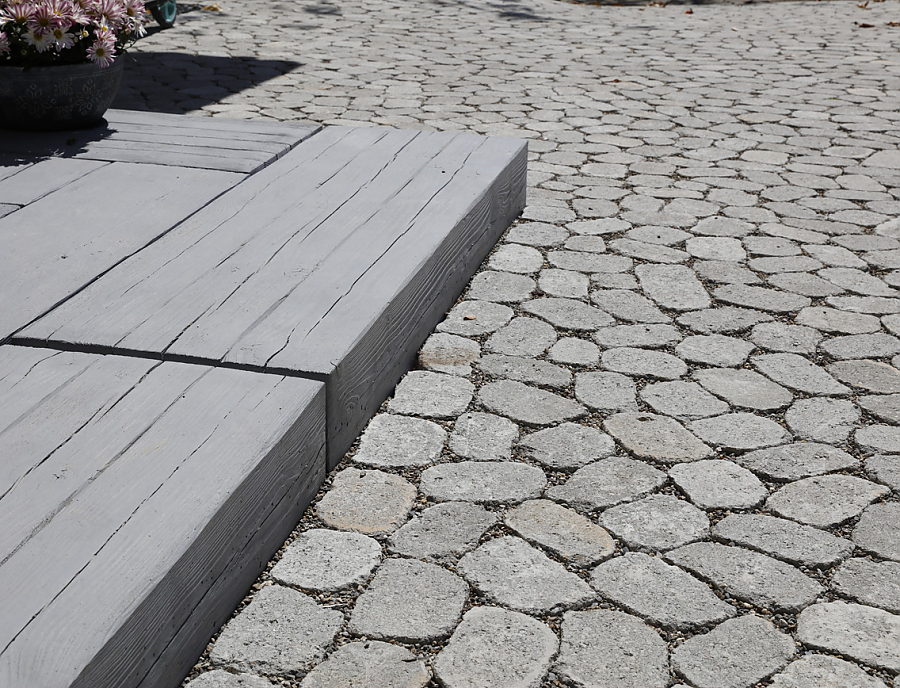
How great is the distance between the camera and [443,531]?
2424 mm

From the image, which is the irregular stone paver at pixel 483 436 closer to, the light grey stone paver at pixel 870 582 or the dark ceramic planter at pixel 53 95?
the light grey stone paver at pixel 870 582

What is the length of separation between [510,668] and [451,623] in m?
0.18

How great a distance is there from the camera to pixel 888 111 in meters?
6.62

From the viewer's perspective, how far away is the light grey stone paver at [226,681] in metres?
1.92

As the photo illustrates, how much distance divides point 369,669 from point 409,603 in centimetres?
22

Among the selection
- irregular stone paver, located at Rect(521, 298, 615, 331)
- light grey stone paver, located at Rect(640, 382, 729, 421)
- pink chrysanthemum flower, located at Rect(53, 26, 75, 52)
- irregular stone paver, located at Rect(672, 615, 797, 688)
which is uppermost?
pink chrysanthemum flower, located at Rect(53, 26, 75, 52)

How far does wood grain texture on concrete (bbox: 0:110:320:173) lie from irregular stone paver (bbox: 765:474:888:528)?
248 cm

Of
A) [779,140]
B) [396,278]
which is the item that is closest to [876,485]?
[396,278]

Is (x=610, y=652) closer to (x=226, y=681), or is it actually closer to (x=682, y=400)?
(x=226, y=681)

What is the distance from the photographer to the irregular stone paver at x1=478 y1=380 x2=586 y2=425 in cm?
296

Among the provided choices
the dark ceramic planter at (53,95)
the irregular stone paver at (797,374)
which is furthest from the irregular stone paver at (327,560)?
the dark ceramic planter at (53,95)

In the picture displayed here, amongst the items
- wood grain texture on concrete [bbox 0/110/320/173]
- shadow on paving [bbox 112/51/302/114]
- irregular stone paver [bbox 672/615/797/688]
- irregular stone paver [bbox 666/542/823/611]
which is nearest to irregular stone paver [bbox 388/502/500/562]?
irregular stone paver [bbox 666/542/823/611]

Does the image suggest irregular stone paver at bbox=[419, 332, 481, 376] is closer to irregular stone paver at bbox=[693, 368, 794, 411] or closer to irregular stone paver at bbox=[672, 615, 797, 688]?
irregular stone paver at bbox=[693, 368, 794, 411]

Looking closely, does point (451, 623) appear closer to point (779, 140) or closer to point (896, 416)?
point (896, 416)
